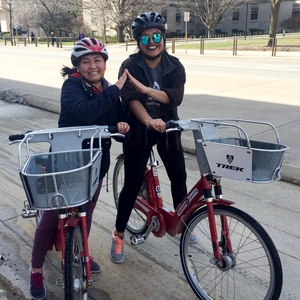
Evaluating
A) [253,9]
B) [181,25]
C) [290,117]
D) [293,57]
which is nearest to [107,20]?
[181,25]

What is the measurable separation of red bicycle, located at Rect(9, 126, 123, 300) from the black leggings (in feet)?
1.94

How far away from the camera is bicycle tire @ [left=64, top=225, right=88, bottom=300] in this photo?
2277 millimetres

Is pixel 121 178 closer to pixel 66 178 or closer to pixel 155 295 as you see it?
pixel 155 295

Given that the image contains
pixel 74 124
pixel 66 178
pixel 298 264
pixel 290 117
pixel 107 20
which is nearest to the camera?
pixel 66 178

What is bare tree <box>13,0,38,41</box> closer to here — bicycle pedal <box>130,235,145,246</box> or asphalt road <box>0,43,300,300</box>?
asphalt road <box>0,43,300,300</box>

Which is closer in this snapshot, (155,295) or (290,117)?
(155,295)

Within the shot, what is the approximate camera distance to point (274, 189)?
15.5 feet

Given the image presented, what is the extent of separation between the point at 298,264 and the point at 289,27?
50903mm

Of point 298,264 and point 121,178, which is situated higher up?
point 121,178

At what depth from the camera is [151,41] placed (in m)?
2.84

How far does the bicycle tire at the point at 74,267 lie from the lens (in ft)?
7.47


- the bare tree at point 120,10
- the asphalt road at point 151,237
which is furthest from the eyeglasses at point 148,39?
the bare tree at point 120,10

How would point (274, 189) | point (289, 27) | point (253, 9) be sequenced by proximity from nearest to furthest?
point (274, 189), point (289, 27), point (253, 9)

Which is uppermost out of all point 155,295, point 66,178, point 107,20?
point 107,20
